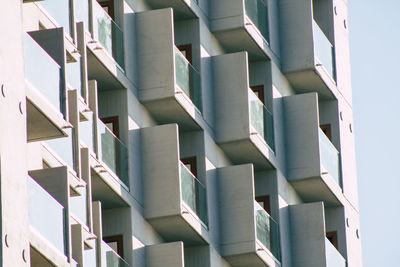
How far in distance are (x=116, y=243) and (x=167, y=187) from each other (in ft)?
6.15

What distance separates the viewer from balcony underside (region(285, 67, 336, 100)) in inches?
1891

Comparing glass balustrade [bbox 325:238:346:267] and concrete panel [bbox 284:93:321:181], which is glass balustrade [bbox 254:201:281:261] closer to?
glass balustrade [bbox 325:238:346:267]

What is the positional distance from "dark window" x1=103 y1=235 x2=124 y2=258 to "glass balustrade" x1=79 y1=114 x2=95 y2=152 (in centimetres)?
245

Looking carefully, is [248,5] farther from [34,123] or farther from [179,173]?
[34,123]

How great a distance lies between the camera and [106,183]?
37.7 meters

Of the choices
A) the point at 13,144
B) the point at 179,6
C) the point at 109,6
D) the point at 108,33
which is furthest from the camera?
the point at 179,6

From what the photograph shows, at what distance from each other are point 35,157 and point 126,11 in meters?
8.50

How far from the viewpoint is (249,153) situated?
145 ft

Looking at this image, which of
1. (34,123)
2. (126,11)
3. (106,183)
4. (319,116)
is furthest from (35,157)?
(319,116)

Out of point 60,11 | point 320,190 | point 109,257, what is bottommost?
point 109,257

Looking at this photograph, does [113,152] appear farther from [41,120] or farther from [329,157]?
[329,157]

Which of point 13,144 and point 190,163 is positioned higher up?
point 190,163

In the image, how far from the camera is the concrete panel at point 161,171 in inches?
1553

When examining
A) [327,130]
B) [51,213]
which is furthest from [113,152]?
[327,130]
